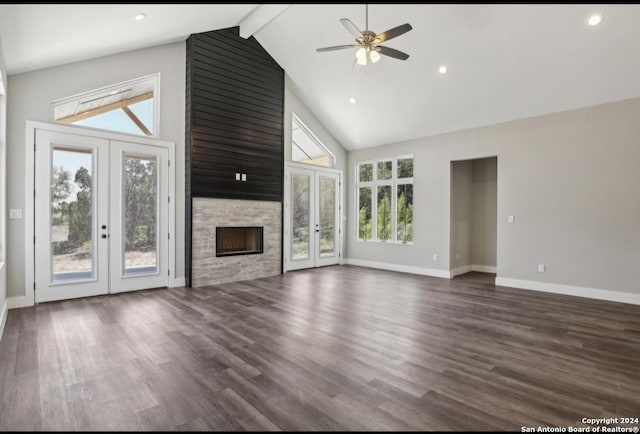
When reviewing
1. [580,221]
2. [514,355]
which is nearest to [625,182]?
[580,221]

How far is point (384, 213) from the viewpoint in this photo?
837 centimetres

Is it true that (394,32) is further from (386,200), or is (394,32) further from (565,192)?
(386,200)

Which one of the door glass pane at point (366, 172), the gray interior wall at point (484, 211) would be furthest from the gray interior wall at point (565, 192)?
the door glass pane at point (366, 172)

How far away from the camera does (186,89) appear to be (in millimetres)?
6176

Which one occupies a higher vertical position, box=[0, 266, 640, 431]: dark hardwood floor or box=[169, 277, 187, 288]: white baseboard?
box=[169, 277, 187, 288]: white baseboard

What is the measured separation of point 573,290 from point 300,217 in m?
5.31

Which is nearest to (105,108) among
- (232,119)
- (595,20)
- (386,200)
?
(232,119)

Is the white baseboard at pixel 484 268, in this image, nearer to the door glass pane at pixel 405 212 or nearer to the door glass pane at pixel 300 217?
the door glass pane at pixel 405 212

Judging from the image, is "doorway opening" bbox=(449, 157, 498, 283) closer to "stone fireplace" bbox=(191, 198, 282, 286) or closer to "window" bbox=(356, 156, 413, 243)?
"window" bbox=(356, 156, 413, 243)

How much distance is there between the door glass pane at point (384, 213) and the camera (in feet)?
27.2

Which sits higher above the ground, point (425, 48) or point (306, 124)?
point (425, 48)

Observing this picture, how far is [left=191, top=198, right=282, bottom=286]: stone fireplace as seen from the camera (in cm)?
619

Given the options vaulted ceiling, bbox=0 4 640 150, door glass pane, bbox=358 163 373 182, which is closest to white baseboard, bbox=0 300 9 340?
vaulted ceiling, bbox=0 4 640 150

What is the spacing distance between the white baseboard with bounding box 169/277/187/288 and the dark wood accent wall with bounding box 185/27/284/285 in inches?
5.1
